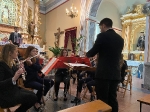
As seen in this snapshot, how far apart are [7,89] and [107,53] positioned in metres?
1.24

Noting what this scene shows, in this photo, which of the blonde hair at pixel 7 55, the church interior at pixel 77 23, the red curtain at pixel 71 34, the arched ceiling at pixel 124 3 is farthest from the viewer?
the arched ceiling at pixel 124 3

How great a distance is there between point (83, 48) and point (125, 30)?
4703mm

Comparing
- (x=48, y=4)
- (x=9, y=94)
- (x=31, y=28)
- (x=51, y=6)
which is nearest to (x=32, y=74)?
(x=9, y=94)

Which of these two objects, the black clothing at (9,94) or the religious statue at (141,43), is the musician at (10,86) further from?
the religious statue at (141,43)

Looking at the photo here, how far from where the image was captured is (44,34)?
1265 cm

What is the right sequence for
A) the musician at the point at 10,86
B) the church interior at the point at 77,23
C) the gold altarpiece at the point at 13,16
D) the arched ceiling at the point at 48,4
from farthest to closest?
1. the arched ceiling at the point at 48,4
2. the gold altarpiece at the point at 13,16
3. the church interior at the point at 77,23
4. the musician at the point at 10,86

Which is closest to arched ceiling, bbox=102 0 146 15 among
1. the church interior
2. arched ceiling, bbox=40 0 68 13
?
the church interior

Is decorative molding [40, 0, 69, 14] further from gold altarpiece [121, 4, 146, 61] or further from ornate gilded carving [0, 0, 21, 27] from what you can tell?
gold altarpiece [121, 4, 146, 61]

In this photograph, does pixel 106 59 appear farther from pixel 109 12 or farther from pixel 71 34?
pixel 109 12

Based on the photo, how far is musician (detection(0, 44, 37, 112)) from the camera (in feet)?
5.80

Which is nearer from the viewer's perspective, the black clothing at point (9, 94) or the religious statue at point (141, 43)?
the black clothing at point (9, 94)

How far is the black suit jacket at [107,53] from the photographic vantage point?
1978 mm

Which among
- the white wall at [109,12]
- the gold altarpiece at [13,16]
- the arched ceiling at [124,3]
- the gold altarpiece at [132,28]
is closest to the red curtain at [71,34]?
the white wall at [109,12]

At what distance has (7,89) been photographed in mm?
1823
